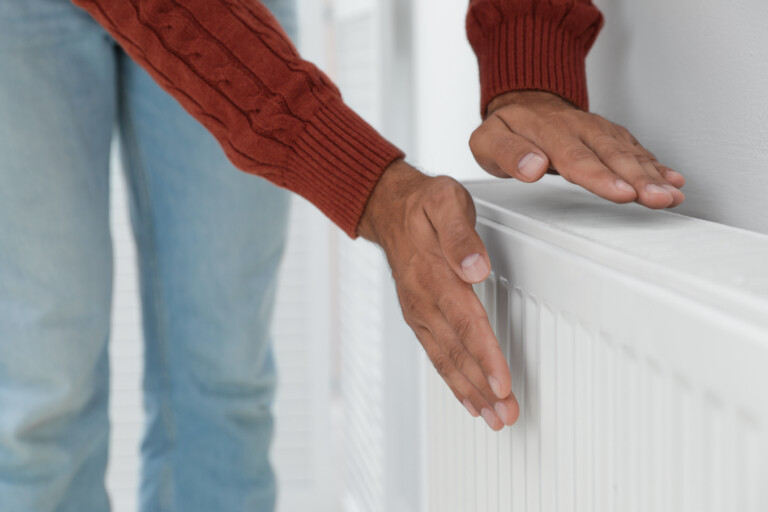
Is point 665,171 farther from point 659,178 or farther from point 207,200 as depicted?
point 207,200

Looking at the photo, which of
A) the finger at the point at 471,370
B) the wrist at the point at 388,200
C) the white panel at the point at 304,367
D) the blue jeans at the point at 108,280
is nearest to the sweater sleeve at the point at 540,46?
the wrist at the point at 388,200

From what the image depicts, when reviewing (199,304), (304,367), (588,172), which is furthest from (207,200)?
(304,367)

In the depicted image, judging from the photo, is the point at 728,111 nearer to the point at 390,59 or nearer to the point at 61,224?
the point at 61,224

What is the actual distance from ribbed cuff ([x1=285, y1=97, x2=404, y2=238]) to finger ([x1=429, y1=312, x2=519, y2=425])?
131 mm

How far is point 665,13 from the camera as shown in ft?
1.72

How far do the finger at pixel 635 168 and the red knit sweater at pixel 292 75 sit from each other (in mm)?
99

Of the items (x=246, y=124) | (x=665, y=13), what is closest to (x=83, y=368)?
(x=246, y=124)

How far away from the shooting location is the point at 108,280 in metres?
0.81

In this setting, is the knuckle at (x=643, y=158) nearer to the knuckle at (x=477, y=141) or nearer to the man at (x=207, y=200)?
the man at (x=207, y=200)

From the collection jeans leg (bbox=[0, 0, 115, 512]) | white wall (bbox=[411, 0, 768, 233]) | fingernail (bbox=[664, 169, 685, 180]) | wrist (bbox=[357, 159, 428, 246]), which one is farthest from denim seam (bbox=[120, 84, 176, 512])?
fingernail (bbox=[664, 169, 685, 180])

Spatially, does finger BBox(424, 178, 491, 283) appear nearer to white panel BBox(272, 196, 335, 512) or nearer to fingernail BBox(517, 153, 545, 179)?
fingernail BBox(517, 153, 545, 179)

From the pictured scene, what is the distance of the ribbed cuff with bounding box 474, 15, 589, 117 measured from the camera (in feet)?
1.86

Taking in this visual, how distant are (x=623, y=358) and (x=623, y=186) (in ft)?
0.39

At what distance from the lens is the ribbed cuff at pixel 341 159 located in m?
0.57
